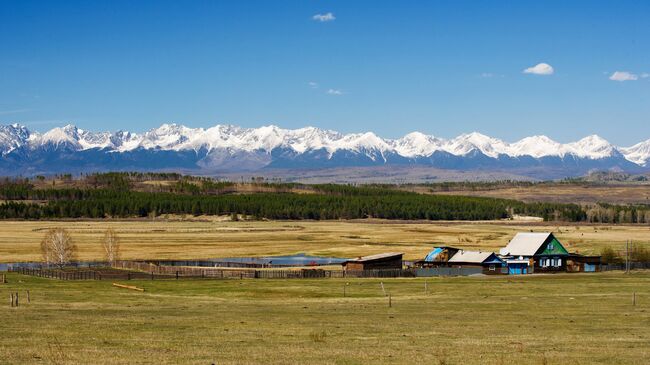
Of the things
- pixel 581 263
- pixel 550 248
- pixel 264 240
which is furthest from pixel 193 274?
pixel 264 240

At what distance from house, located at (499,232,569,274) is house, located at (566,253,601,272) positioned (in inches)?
26.2

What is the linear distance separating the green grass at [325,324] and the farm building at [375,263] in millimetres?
24502

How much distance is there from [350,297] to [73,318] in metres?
23.1

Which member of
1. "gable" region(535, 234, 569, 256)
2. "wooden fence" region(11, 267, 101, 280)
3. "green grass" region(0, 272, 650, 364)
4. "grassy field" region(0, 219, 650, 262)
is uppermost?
"green grass" region(0, 272, 650, 364)

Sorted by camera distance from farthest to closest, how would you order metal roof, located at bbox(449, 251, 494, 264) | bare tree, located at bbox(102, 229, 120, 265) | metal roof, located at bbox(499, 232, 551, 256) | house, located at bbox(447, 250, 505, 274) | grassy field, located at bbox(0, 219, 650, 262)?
grassy field, located at bbox(0, 219, 650, 262) → bare tree, located at bbox(102, 229, 120, 265) → metal roof, located at bbox(499, 232, 551, 256) → metal roof, located at bbox(449, 251, 494, 264) → house, located at bbox(447, 250, 505, 274)

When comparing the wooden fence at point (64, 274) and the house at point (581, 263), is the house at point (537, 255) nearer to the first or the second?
the house at point (581, 263)

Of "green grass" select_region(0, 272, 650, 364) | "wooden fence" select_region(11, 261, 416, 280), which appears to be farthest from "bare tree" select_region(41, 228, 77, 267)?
"green grass" select_region(0, 272, 650, 364)

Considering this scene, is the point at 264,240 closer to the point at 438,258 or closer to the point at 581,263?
the point at 438,258

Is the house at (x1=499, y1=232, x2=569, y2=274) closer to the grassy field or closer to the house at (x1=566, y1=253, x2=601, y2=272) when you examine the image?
the house at (x1=566, y1=253, x2=601, y2=272)

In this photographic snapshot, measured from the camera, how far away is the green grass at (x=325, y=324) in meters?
29.3

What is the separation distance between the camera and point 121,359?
2753 centimetres

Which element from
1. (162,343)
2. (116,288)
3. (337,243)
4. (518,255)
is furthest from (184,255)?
(162,343)

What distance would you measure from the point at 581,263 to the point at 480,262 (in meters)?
13.0

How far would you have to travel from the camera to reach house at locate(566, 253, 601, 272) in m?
100
